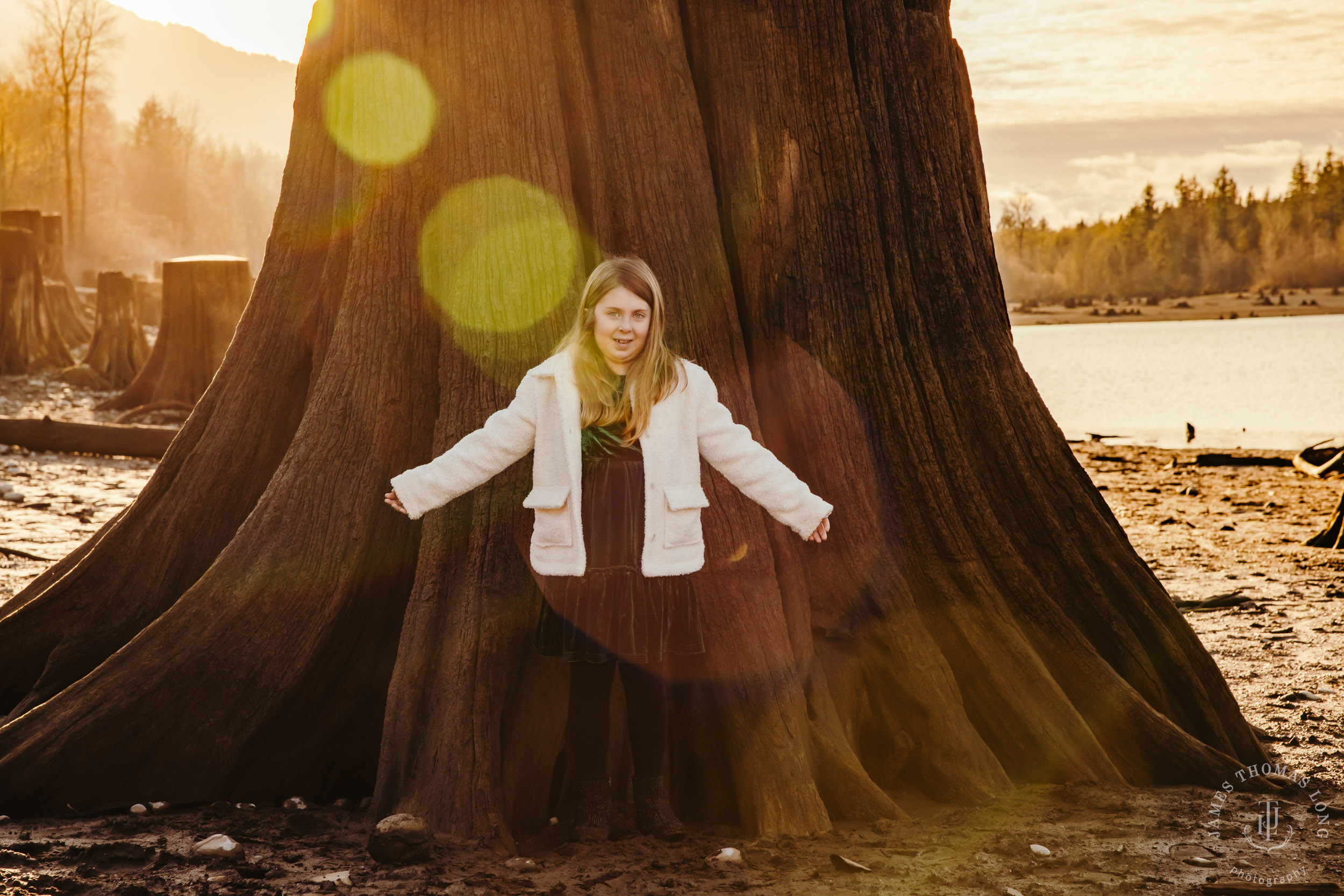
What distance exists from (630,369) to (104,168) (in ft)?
373

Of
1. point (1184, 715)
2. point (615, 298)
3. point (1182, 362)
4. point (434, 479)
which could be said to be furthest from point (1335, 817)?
point (1182, 362)

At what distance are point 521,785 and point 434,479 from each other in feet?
3.05

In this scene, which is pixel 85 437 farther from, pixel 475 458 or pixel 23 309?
pixel 475 458

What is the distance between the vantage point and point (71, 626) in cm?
395

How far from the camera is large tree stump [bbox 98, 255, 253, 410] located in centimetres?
1187

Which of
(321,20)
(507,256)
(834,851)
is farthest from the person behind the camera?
(321,20)

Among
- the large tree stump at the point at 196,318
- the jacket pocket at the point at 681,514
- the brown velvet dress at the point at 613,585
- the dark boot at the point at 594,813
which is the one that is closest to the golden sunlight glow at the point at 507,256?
the brown velvet dress at the point at 613,585

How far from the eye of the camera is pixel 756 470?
3.20 metres

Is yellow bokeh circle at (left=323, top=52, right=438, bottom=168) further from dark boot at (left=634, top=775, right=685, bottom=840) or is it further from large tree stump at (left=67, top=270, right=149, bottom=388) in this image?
large tree stump at (left=67, top=270, right=149, bottom=388)

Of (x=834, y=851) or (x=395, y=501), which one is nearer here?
(x=834, y=851)

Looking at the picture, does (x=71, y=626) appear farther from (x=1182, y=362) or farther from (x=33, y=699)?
(x=1182, y=362)

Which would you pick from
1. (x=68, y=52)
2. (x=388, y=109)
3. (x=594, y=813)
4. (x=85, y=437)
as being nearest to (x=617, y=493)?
(x=594, y=813)

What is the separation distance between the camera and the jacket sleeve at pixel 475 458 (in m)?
3.13

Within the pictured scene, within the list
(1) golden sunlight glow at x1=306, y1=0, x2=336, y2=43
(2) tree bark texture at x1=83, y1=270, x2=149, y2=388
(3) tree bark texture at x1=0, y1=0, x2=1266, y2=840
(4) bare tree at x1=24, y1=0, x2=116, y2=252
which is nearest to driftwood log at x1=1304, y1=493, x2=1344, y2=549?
(3) tree bark texture at x1=0, y1=0, x2=1266, y2=840
